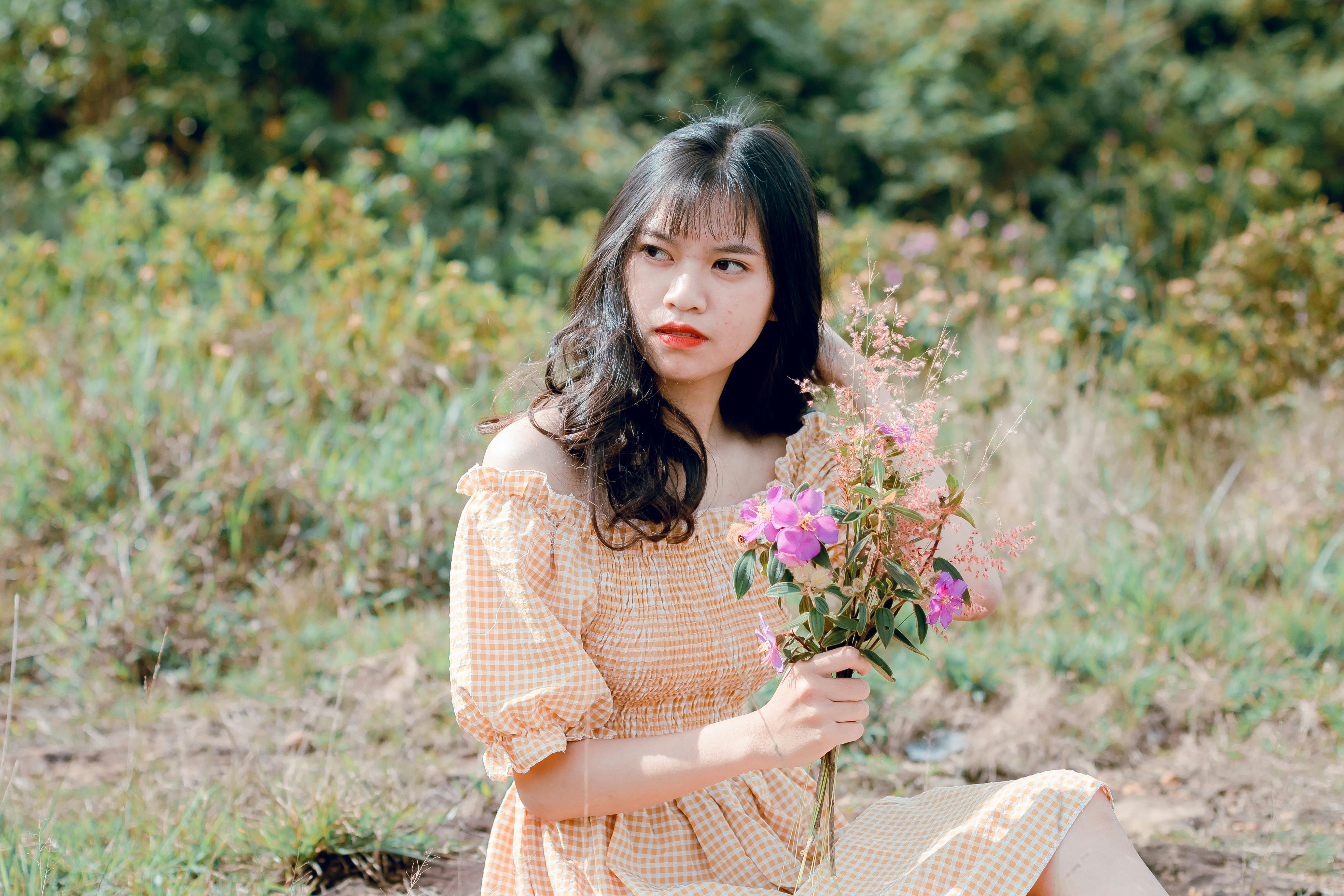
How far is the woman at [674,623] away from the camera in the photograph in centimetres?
169

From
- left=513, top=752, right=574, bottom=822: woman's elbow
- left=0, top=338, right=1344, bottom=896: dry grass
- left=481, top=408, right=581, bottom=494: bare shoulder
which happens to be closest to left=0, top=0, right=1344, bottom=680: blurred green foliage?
left=0, top=338, right=1344, bottom=896: dry grass

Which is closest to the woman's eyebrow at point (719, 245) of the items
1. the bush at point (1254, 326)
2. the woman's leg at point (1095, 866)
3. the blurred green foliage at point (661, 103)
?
the woman's leg at point (1095, 866)

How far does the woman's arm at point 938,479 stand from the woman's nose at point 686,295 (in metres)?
0.25

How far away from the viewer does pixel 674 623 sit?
6.36 ft

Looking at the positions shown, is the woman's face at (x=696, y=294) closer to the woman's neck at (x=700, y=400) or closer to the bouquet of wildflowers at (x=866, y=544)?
the woman's neck at (x=700, y=400)

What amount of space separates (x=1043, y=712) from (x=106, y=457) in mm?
2905

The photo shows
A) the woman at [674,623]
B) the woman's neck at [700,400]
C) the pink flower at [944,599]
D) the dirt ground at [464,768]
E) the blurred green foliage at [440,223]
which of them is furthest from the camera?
the blurred green foliage at [440,223]

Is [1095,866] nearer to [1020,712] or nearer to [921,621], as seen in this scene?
[921,621]

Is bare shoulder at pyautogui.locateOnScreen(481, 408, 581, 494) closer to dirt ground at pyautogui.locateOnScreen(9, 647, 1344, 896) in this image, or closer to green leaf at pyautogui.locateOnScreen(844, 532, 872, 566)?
green leaf at pyautogui.locateOnScreen(844, 532, 872, 566)

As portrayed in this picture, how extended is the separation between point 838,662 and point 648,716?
491mm

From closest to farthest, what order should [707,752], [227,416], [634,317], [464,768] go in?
[707,752] < [634,317] < [464,768] < [227,416]

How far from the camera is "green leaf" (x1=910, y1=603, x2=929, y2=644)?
1566mm

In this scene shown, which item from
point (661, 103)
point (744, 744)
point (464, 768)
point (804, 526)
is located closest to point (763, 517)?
point (804, 526)

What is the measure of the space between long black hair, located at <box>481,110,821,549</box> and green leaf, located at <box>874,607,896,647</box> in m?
0.45
